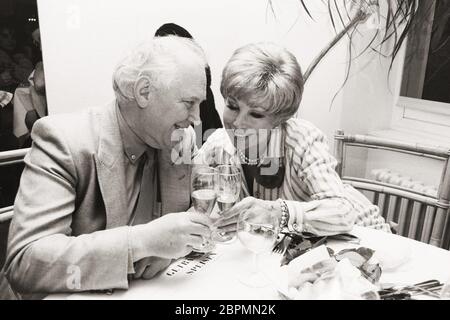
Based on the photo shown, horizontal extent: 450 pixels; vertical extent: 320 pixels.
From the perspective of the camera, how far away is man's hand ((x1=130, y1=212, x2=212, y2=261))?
2.98 feet

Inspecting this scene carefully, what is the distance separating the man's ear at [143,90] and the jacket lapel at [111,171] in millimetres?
109

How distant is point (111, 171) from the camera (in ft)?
3.74

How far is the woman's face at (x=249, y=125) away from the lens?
1.57 metres

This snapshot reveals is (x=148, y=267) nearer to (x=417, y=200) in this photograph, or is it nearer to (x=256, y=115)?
(x=256, y=115)

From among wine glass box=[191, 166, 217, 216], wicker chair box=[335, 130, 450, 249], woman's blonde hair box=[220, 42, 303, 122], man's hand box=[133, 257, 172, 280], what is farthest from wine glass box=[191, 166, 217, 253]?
wicker chair box=[335, 130, 450, 249]

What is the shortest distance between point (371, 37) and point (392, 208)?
1.12 meters

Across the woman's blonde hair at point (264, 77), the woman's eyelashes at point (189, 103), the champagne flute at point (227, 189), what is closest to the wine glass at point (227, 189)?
the champagne flute at point (227, 189)

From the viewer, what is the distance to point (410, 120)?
258 centimetres

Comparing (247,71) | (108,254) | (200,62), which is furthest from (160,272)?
(247,71)

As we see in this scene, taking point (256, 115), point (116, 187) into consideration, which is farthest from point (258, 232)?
point (256, 115)

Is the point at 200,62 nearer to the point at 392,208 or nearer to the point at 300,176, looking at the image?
the point at 300,176
